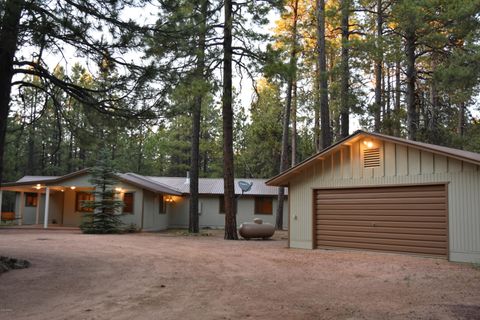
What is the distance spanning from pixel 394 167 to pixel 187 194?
1713 cm

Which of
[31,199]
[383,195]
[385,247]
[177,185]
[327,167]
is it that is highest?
[327,167]

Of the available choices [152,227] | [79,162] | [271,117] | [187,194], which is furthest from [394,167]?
[79,162]

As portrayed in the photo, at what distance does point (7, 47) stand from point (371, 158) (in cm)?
960

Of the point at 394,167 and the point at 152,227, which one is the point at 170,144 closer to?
the point at 152,227

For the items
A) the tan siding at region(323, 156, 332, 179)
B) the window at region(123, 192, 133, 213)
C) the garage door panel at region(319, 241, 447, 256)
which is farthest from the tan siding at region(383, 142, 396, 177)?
the window at region(123, 192, 133, 213)

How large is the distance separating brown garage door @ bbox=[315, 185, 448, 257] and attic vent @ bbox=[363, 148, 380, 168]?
71cm

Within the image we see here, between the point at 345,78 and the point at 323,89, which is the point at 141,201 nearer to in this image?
the point at 323,89

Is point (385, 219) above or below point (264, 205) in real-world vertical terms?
below

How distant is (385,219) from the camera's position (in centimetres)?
1246

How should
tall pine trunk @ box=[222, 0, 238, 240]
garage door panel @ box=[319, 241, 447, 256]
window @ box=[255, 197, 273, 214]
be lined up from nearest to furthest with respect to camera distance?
garage door panel @ box=[319, 241, 447, 256], tall pine trunk @ box=[222, 0, 238, 240], window @ box=[255, 197, 273, 214]

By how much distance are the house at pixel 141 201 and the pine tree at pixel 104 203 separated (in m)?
1.20

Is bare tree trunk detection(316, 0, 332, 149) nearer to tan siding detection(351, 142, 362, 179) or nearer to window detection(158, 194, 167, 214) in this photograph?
tan siding detection(351, 142, 362, 179)

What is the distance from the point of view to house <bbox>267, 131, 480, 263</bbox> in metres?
10.8

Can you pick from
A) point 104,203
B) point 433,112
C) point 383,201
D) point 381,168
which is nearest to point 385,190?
point 383,201
